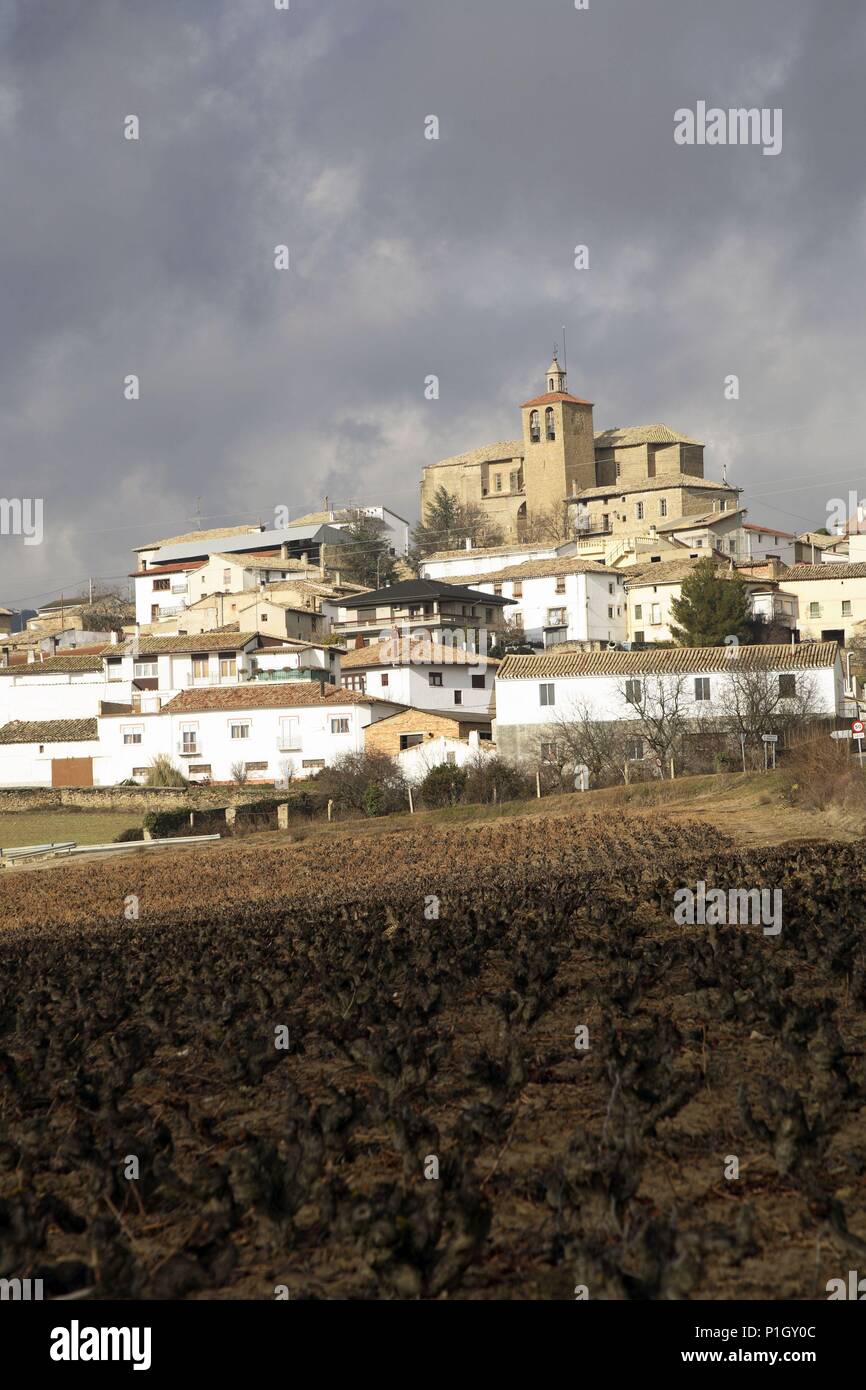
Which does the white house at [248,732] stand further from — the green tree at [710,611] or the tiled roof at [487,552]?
the tiled roof at [487,552]

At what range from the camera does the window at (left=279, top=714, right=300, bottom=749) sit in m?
63.2

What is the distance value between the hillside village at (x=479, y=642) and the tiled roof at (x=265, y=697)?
0.46ft

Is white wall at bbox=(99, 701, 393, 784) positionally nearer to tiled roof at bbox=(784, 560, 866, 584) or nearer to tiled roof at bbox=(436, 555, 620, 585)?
tiled roof at bbox=(436, 555, 620, 585)

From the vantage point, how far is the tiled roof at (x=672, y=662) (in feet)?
180

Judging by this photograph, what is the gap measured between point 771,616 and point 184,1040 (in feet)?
240

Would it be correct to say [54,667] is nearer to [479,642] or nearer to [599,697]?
[479,642]

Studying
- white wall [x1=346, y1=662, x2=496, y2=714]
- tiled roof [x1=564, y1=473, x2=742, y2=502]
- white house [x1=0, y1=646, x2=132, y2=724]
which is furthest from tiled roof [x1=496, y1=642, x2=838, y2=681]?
tiled roof [x1=564, y1=473, x2=742, y2=502]

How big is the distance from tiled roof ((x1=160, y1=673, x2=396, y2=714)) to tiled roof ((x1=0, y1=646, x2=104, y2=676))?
12.6 m

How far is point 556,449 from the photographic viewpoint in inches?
4700

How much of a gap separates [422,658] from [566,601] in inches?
693

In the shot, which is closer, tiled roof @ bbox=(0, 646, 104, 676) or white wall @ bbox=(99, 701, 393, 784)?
white wall @ bbox=(99, 701, 393, 784)

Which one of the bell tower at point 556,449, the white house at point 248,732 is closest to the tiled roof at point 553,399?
the bell tower at point 556,449

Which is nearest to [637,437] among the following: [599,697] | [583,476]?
[583,476]
